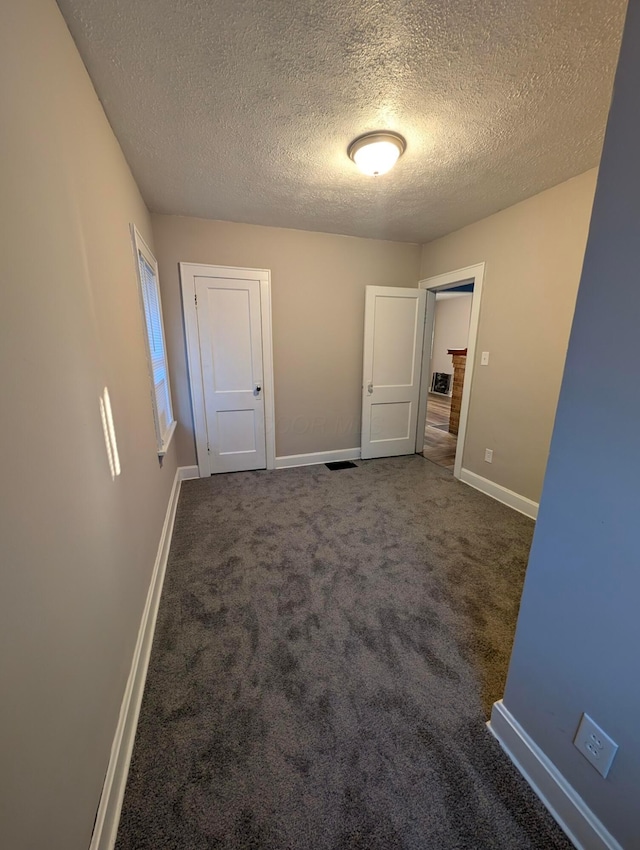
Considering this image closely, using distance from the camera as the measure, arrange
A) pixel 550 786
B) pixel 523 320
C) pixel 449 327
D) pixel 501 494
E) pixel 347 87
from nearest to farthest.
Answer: pixel 550 786 < pixel 347 87 < pixel 523 320 < pixel 501 494 < pixel 449 327

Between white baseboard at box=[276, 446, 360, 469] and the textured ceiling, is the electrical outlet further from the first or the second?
white baseboard at box=[276, 446, 360, 469]

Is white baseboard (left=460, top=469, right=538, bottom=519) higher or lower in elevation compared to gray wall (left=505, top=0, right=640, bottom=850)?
lower

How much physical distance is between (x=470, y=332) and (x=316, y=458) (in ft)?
7.09

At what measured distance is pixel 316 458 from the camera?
3.87 meters

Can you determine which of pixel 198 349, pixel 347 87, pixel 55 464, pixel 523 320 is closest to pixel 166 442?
pixel 198 349

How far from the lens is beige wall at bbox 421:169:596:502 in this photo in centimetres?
233

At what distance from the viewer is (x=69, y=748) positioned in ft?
2.55

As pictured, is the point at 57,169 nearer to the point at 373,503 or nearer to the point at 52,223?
the point at 52,223

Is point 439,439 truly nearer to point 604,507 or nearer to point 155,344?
point 155,344

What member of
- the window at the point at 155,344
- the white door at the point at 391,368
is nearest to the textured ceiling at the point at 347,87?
the window at the point at 155,344

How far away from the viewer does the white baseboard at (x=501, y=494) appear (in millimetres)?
2740

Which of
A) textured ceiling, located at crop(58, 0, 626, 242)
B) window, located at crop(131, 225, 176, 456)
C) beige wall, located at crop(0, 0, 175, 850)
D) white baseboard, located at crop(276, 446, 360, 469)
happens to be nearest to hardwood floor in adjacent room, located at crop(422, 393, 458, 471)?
white baseboard, located at crop(276, 446, 360, 469)

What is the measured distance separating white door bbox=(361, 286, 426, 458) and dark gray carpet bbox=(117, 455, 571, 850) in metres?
1.62

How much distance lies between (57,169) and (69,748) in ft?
5.33
